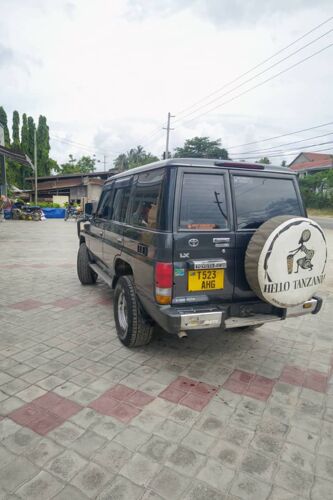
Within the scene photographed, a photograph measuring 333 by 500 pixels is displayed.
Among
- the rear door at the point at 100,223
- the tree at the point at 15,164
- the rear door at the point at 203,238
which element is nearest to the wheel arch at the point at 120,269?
the rear door at the point at 100,223

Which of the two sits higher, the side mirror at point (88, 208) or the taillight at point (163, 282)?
the side mirror at point (88, 208)

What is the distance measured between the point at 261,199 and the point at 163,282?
4.52 ft

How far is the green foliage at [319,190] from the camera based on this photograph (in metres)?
33.6

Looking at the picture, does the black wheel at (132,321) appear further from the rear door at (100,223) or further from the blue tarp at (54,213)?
the blue tarp at (54,213)

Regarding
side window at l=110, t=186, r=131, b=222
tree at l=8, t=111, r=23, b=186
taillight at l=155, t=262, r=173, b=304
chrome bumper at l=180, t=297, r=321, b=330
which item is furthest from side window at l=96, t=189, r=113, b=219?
tree at l=8, t=111, r=23, b=186

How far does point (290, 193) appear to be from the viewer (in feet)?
11.2

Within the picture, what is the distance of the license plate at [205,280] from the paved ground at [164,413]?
35.6 inches

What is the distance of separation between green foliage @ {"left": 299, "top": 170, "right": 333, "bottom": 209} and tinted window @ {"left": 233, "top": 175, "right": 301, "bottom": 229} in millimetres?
33309

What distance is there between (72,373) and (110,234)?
1.91m

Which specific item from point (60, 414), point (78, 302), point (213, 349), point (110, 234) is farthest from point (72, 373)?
point (78, 302)

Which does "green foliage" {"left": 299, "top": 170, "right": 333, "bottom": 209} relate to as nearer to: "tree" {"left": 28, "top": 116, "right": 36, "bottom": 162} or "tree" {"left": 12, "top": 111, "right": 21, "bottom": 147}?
"tree" {"left": 28, "top": 116, "right": 36, "bottom": 162}

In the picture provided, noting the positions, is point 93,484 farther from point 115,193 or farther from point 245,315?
point 115,193

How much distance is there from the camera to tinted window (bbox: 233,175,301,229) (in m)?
3.12

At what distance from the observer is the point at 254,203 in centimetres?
320
